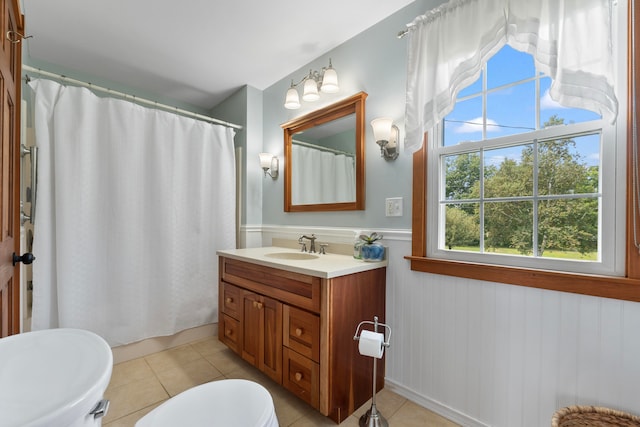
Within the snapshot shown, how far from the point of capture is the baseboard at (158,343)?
82.5 inches

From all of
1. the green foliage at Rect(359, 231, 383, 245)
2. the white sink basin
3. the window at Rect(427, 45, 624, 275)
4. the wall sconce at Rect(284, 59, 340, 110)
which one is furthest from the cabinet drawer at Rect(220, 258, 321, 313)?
the wall sconce at Rect(284, 59, 340, 110)

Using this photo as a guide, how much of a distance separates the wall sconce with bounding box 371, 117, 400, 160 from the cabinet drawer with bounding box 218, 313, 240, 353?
156 cm

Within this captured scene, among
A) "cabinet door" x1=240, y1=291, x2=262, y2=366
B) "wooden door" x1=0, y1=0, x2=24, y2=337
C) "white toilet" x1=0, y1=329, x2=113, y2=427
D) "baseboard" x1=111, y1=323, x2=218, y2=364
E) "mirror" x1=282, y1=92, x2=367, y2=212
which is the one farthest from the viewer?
"baseboard" x1=111, y1=323, x2=218, y2=364

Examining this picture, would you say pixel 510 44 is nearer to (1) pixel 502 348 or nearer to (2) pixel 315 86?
(2) pixel 315 86

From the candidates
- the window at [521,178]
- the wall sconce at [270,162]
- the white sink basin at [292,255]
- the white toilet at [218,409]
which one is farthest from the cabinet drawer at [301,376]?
the wall sconce at [270,162]

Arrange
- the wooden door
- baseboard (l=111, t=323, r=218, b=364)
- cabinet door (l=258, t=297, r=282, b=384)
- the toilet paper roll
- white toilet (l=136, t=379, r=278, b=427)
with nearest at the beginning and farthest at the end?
1. white toilet (l=136, t=379, r=278, b=427)
2. the wooden door
3. the toilet paper roll
4. cabinet door (l=258, t=297, r=282, b=384)
5. baseboard (l=111, t=323, r=218, b=364)

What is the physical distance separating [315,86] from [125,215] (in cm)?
172

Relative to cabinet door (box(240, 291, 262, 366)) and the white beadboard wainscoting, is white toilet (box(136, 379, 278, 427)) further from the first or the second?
the white beadboard wainscoting

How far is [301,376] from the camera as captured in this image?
59.2 inches

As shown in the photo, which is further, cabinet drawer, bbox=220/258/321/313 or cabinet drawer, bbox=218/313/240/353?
cabinet drawer, bbox=218/313/240/353

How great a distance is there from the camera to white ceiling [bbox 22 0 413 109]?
1.69 m

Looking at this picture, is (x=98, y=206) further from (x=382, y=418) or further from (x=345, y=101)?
(x=382, y=418)

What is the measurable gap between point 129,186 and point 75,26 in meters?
1.09

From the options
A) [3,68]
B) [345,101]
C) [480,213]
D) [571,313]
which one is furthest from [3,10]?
[571,313]
